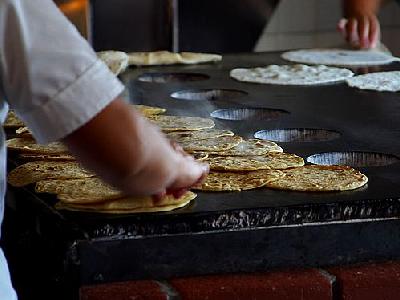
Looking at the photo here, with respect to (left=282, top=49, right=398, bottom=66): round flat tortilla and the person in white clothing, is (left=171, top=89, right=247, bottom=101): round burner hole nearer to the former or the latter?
(left=282, top=49, right=398, bottom=66): round flat tortilla

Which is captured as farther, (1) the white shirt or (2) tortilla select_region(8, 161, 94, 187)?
(2) tortilla select_region(8, 161, 94, 187)

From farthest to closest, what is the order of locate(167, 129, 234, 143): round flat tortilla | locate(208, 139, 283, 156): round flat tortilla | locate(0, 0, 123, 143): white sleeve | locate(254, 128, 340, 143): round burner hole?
locate(254, 128, 340, 143): round burner hole
locate(167, 129, 234, 143): round flat tortilla
locate(208, 139, 283, 156): round flat tortilla
locate(0, 0, 123, 143): white sleeve

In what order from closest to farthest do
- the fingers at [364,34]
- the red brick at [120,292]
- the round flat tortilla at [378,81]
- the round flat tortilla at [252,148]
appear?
the red brick at [120,292], the round flat tortilla at [252,148], the round flat tortilla at [378,81], the fingers at [364,34]

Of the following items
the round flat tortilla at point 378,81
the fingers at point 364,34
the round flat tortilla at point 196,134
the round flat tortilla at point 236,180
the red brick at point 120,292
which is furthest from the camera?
the fingers at point 364,34

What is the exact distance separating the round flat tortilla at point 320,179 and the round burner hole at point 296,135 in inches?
14.2

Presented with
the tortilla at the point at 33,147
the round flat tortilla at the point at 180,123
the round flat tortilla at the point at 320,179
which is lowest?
the round flat tortilla at the point at 180,123

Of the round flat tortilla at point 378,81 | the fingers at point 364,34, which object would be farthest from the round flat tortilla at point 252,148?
the fingers at point 364,34

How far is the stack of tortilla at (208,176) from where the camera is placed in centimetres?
128

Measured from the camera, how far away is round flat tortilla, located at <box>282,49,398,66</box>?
2922 millimetres

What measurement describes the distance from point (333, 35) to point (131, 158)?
411cm

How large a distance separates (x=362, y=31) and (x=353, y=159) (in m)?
1.57

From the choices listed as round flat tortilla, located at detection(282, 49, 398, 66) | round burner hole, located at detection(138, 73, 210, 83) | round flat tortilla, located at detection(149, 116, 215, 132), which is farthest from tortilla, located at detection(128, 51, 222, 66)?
round flat tortilla, located at detection(149, 116, 215, 132)

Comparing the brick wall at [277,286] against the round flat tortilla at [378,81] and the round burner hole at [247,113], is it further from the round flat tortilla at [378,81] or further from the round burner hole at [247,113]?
the round flat tortilla at [378,81]

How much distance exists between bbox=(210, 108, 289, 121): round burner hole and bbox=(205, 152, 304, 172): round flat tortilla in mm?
512
